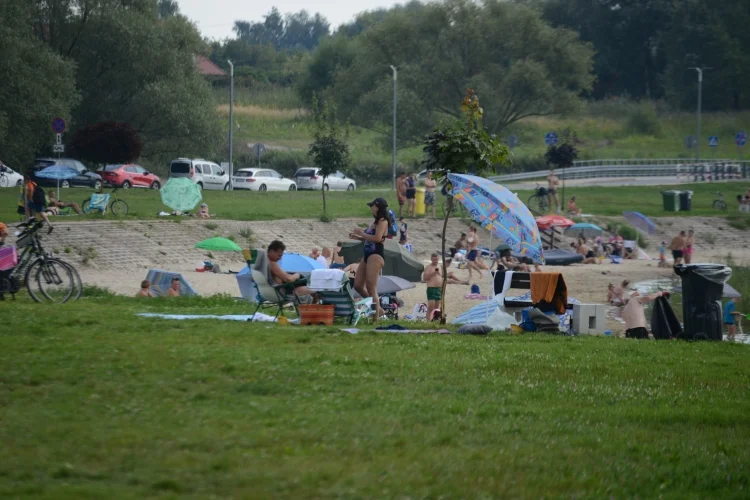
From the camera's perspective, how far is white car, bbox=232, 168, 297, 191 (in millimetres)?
50812

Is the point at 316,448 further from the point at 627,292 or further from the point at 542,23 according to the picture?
the point at 542,23

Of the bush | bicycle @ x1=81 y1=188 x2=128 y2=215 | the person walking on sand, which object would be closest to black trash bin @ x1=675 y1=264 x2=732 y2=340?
bicycle @ x1=81 y1=188 x2=128 y2=215

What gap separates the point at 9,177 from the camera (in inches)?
1748

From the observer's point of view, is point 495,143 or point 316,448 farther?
point 495,143

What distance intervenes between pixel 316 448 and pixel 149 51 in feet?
155

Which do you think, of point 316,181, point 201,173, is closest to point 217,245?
point 201,173

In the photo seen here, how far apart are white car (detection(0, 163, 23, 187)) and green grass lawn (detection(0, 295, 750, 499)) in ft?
110

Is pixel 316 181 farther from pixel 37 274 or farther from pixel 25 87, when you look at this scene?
pixel 37 274

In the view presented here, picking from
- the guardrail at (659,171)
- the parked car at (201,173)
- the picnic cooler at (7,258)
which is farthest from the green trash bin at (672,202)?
the picnic cooler at (7,258)

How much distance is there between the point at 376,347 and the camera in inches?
447

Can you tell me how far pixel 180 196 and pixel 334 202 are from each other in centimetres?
1052

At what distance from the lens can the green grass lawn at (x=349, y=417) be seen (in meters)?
6.27

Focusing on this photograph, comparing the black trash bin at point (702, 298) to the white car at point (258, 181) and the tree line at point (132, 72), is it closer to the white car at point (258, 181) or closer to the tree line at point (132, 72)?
the white car at point (258, 181)

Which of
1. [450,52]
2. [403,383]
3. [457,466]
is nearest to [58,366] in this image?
[403,383]
